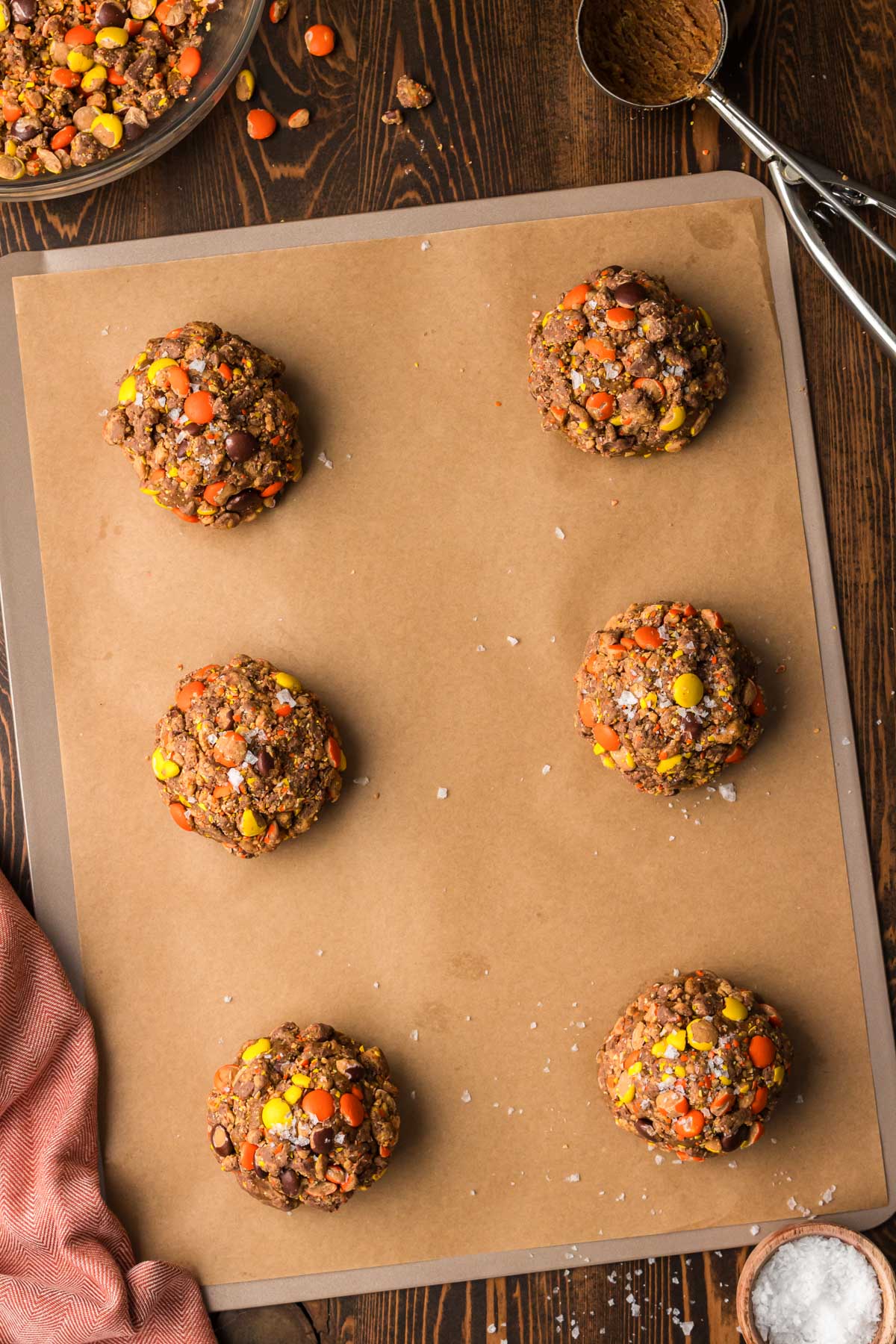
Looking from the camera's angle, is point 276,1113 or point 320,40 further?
point 320,40

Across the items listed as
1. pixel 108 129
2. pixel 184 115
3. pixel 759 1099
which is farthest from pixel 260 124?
pixel 759 1099

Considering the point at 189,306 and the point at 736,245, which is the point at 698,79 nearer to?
the point at 736,245

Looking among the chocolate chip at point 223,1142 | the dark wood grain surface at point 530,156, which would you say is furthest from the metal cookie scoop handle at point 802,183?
the chocolate chip at point 223,1142

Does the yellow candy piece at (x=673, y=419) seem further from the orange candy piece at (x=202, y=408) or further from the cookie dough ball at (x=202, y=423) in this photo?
the orange candy piece at (x=202, y=408)

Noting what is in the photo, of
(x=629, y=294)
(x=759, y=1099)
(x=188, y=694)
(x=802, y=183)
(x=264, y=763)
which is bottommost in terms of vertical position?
(x=759, y=1099)

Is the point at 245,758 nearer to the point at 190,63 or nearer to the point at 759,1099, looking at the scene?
the point at 759,1099

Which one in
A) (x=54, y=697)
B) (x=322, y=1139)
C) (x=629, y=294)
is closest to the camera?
(x=322, y=1139)

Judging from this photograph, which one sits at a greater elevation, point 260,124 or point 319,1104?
point 260,124
